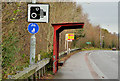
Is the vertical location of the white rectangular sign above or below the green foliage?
above

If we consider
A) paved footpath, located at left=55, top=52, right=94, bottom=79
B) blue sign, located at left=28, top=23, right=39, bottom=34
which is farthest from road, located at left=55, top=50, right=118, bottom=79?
blue sign, located at left=28, top=23, right=39, bottom=34

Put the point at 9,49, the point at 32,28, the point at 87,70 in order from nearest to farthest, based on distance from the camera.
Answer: the point at 9,49 < the point at 32,28 < the point at 87,70

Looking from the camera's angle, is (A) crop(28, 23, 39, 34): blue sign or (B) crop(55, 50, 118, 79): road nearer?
(A) crop(28, 23, 39, 34): blue sign

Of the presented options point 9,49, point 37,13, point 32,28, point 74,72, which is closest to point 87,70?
point 74,72

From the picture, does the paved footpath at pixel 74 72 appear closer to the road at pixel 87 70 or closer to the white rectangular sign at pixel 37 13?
the road at pixel 87 70

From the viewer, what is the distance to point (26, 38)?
858cm

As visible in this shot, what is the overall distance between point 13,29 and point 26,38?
1.82m

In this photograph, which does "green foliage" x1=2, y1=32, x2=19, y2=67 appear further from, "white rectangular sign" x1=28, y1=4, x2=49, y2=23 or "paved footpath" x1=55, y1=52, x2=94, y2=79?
"paved footpath" x1=55, y1=52, x2=94, y2=79

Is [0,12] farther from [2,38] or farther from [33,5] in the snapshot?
[33,5]

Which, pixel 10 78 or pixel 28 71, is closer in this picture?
pixel 10 78

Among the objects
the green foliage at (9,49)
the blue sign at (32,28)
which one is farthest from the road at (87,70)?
the green foliage at (9,49)

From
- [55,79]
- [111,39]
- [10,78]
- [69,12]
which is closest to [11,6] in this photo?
[10,78]

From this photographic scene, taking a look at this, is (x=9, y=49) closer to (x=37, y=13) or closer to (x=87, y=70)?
(x=37, y=13)

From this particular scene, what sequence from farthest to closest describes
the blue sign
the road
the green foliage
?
1. the road
2. the blue sign
3. the green foliage
